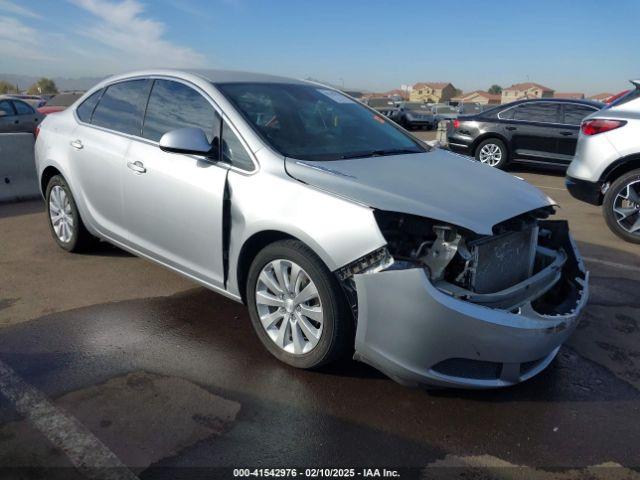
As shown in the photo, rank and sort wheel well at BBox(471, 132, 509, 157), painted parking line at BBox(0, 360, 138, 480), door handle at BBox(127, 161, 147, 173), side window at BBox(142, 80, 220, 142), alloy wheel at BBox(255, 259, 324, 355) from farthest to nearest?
wheel well at BBox(471, 132, 509, 157)
door handle at BBox(127, 161, 147, 173)
side window at BBox(142, 80, 220, 142)
alloy wheel at BBox(255, 259, 324, 355)
painted parking line at BBox(0, 360, 138, 480)

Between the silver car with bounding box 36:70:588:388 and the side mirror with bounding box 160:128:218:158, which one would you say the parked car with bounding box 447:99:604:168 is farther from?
the side mirror with bounding box 160:128:218:158

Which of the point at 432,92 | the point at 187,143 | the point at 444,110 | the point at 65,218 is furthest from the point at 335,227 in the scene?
the point at 432,92

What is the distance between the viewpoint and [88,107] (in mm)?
4742

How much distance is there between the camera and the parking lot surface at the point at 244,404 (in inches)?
96.2

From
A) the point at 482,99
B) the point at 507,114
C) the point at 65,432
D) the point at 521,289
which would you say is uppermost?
the point at 482,99

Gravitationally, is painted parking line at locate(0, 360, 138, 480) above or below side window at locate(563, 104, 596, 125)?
below

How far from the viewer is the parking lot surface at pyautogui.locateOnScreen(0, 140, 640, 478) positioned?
244 cm

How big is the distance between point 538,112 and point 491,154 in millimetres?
1205

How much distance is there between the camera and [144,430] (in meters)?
2.59

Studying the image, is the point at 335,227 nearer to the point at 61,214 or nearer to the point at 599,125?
the point at 61,214

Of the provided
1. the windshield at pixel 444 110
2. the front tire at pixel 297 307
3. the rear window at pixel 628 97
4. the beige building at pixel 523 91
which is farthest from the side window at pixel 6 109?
the beige building at pixel 523 91

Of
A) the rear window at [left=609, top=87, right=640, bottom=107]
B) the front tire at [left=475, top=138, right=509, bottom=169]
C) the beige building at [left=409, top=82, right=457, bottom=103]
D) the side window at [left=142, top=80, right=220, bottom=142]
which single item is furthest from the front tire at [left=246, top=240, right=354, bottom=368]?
the beige building at [left=409, top=82, right=457, bottom=103]

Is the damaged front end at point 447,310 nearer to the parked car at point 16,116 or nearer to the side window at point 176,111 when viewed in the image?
the side window at point 176,111

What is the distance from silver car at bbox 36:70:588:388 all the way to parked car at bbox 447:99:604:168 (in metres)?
7.43
